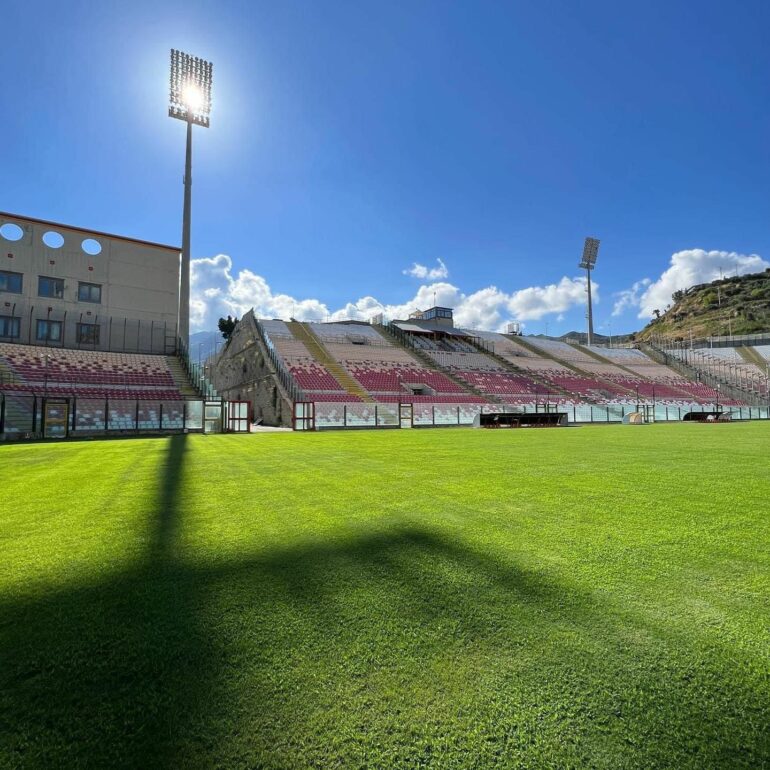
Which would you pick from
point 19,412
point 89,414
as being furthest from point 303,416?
point 19,412

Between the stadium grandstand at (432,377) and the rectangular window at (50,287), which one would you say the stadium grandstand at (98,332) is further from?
the stadium grandstand at (432,377)

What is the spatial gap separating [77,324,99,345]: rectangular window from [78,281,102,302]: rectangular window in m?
1.84

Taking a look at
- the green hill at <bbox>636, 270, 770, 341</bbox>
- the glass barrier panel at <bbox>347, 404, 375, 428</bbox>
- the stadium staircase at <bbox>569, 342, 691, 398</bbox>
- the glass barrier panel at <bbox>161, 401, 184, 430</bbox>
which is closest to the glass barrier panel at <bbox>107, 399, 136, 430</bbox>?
the glass barrier panel at <bbox>161, 401, 184, 430</bbox>

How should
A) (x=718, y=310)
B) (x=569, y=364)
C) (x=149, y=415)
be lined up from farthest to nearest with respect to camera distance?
(x=718, y=310) < (x=569, y=364) < (x=149, y=415)

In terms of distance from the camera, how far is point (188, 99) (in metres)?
33.7

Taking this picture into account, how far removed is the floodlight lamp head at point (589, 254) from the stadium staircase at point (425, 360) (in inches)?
1388

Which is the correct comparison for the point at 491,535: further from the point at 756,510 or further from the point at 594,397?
the point at 594,397

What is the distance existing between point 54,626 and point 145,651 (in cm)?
61

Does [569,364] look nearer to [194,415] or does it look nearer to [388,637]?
[194,415]

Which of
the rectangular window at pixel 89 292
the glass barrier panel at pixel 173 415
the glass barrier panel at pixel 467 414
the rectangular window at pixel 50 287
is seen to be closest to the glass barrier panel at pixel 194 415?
the glass barrier panel at pixel 173 415

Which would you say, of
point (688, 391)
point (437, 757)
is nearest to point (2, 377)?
point (437, 757)

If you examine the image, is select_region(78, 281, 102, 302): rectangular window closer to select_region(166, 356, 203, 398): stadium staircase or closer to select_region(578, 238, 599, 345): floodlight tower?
select_region(166, 356, 203, 398): stadium staircase

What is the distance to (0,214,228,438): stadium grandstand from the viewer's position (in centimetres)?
2059

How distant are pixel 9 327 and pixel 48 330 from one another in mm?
1910
